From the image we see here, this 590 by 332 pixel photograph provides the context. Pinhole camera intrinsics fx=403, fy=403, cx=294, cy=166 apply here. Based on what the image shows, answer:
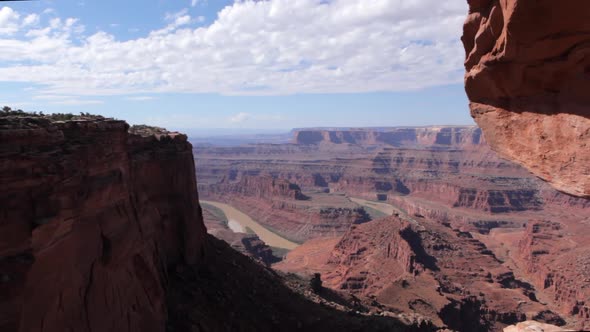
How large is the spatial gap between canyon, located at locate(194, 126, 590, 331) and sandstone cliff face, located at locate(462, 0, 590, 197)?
26.3 metres

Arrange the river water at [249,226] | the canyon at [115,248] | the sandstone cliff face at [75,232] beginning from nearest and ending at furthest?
the sandstone cliff face at [75,232]
the canyon at [115,248]
the river water at [249,226]

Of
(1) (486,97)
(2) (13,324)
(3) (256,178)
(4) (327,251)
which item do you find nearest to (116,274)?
(2) (13,324)

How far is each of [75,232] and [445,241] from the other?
177 feet

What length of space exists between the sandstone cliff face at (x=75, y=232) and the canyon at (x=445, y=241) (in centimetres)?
2291

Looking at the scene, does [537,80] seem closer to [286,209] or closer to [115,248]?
[115,248]

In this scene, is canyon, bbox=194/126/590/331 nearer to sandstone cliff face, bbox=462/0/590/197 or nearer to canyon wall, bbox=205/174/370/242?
canyon wall, bbox=205/174/370/242

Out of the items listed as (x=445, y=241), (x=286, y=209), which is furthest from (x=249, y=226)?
(x=445, y=241)

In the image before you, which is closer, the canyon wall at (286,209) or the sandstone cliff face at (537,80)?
the sandstone cliff face at (537,80)

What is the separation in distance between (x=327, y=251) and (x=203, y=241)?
4569 cm

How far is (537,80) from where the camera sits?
8969 millimetres

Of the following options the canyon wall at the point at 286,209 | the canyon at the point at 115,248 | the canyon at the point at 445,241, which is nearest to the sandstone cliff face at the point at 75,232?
the canyon at the point at 115,248

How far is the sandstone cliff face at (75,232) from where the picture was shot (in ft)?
32.4

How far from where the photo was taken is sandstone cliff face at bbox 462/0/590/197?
7.82 m

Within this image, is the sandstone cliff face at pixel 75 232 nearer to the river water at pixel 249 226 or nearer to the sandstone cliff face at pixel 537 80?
the sandstone cliff face at pixel 537 80
